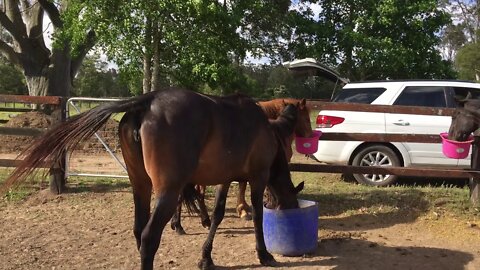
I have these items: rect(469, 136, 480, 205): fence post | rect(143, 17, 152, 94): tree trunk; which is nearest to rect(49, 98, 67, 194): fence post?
rect(143, 17, 152, 94): tree trunk

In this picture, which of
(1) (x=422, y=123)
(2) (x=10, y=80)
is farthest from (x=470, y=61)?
(2) (x=10, y=80)

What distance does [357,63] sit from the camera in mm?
→ 18375

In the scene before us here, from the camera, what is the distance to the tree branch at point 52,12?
18062mm

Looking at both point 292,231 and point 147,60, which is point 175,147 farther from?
point 147,60

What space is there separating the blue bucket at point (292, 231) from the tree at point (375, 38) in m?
13.1

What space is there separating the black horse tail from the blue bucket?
6.46ft

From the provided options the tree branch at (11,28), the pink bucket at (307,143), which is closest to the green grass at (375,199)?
the pink bucket at (307,143)

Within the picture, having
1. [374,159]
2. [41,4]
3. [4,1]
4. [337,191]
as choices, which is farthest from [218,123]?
[4,1]

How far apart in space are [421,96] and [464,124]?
2403mm

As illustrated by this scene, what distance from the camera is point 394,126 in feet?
27.7

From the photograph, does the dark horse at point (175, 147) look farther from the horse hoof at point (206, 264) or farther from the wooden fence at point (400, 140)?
the wooden fence at point (400, 140)

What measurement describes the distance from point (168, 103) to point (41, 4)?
16197 millimetres

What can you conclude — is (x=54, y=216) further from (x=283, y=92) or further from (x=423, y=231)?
(x=283, y=92)

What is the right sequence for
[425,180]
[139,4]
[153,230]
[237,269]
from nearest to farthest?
[153,230], [237,269], [425,180], [139,4]
